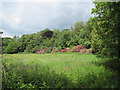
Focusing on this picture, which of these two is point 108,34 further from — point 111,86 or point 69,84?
point 69,84

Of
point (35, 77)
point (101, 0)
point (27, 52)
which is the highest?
point (101, 0)

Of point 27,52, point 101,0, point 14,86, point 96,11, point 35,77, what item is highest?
point 101,0

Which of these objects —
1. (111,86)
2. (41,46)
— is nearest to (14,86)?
(111,86)

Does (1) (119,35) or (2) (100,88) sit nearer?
(2) (100,88)

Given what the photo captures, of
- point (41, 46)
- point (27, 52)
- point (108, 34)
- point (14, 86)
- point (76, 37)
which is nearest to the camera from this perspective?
point (14, 86)

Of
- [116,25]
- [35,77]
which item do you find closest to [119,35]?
[116,25]

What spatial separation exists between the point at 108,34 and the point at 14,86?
3350mm

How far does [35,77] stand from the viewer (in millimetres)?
2381

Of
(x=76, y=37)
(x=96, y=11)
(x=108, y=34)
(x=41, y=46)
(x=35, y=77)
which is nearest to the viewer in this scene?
(x=35, y=77)

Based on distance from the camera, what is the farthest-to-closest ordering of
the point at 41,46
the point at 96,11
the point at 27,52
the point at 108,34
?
1. the point at 41,46
2. the point at 27,52
3. the point at 96,11
4. the point at 108,34

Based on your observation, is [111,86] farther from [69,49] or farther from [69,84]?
[69,49]

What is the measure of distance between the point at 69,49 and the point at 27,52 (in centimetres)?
610

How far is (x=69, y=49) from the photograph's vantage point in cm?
986

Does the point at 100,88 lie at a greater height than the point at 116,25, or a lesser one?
lesser
